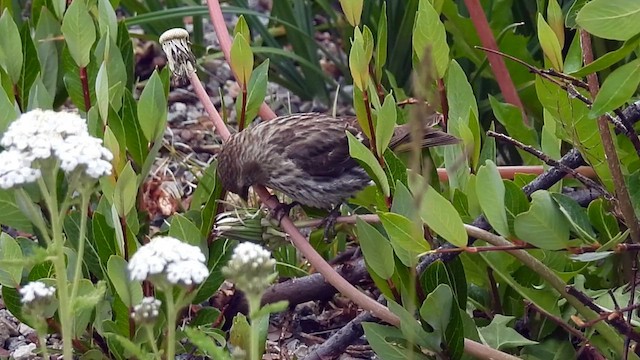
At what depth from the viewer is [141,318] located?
1.68 metres

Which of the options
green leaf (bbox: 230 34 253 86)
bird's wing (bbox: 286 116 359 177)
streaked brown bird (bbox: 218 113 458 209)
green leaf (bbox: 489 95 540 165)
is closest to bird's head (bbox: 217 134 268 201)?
streaked brown bird (bbox: 218 113 458 209)

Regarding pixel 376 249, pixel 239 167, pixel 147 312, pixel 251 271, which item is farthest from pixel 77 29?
pixel 251 271

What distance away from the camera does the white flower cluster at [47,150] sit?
1.62 meters

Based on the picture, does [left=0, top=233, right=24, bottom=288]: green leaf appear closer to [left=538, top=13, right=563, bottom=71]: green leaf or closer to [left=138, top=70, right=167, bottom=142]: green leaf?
[left=138, top=70, right=167, bottom=142]: green leaf

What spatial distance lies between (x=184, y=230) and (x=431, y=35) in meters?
0.75

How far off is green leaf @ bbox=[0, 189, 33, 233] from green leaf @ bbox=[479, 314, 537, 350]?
1120mm

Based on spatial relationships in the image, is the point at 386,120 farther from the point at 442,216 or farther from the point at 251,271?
the point at 251,271

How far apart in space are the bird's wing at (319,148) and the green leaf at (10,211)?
2.95 feet

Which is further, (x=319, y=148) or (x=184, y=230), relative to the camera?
(x=319, y=148)

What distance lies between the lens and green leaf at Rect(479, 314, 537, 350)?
2.37 meters

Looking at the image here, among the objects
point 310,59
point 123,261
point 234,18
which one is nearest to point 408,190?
point 123,261

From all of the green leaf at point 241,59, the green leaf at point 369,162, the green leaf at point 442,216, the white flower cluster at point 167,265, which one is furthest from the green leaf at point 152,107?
the white flower cluster at point 167,265

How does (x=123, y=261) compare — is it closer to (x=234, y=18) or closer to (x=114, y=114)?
(x=114, y=114)

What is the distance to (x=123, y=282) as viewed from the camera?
2.27 metres
